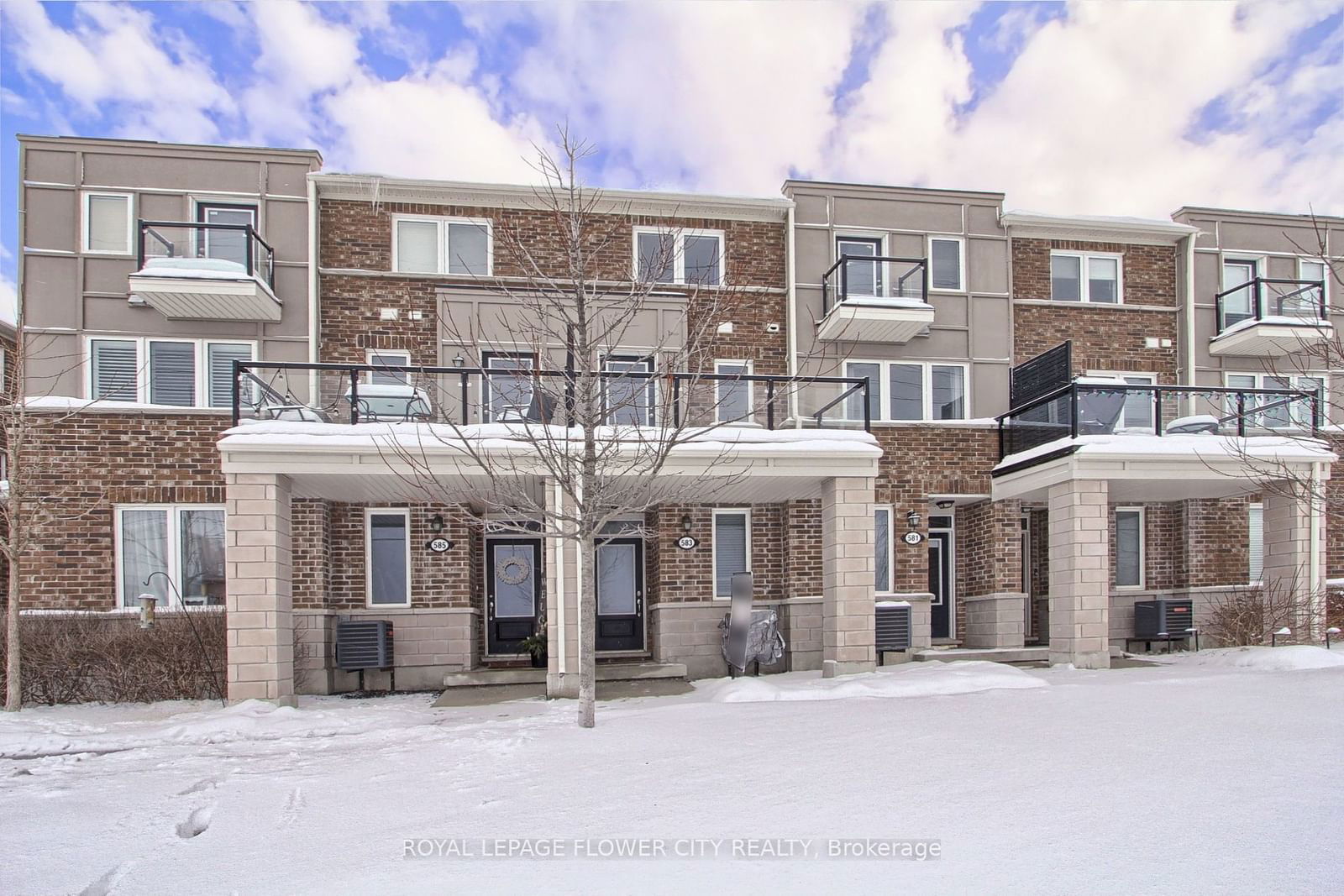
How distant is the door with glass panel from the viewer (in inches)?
616

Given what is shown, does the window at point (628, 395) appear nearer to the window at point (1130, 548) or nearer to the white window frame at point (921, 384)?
the white window frame at point (921, 384)

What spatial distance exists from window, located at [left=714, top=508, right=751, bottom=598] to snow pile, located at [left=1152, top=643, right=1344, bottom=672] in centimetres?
604

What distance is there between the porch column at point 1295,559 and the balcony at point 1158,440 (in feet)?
1.41

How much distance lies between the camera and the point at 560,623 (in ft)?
33.6

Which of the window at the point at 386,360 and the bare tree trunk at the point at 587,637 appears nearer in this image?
the bare tree trunk at the point at 587,637

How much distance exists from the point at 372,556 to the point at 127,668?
129 inches

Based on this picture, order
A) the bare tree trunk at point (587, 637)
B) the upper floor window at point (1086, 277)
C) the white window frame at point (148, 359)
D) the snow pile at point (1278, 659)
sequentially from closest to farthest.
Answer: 1. the bare tree trunk at point (587, 637)
2. the snow pile at point (1278, 659)
3. the white window frame at point (148, 359)
4. the upper floor window at point (1086, 277)

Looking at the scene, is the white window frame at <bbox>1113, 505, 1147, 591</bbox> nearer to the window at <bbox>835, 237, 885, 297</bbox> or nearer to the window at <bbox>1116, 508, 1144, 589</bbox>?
the window at <bbox>1116, 508, 1144, 589</bbox>

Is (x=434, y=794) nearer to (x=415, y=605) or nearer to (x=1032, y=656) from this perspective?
(x=415, y=605)

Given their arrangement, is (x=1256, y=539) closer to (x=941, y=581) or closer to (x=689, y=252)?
(x=941, y=581)

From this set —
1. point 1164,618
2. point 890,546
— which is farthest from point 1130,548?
point 890,546

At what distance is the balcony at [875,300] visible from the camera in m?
13.8

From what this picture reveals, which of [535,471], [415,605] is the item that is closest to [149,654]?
[415,605]

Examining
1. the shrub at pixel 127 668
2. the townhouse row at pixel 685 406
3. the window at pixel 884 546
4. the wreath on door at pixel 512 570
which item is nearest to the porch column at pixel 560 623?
the townhouse row at pixel 685 406
